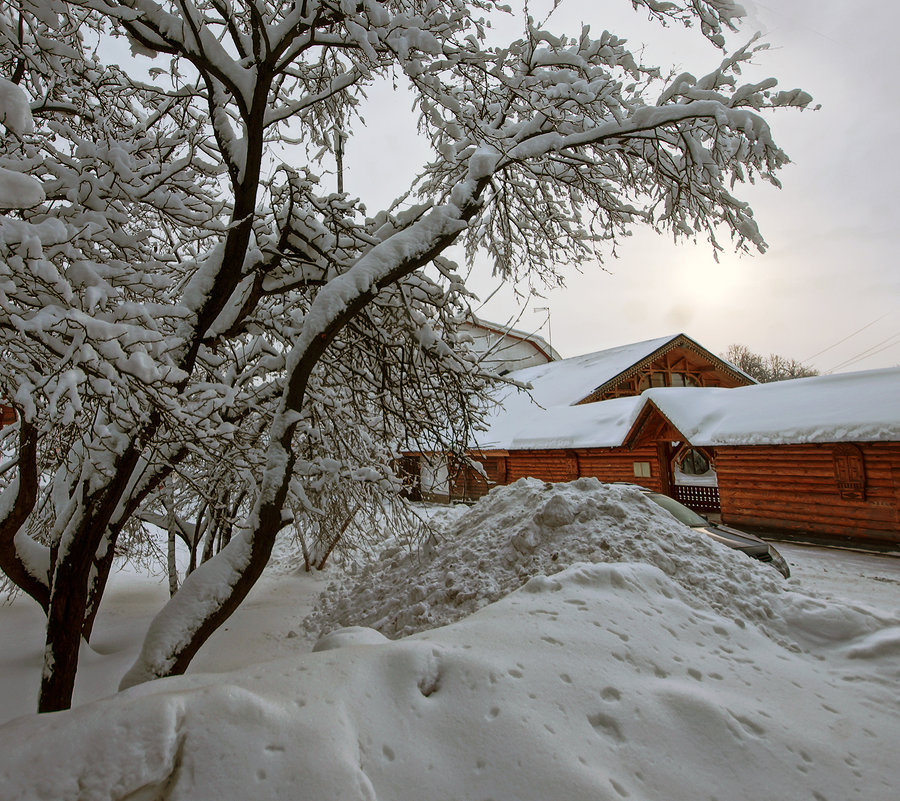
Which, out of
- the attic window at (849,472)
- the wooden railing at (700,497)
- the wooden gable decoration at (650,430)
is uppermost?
the wooden gable decoration at (650,430)

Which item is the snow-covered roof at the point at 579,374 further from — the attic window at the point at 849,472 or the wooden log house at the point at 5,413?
the wooden log house at the point at 5,413

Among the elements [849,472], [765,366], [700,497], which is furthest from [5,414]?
[765,366]

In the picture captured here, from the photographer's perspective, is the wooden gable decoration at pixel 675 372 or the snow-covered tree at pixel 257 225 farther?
the wooden gable decoration at pixel 675 372

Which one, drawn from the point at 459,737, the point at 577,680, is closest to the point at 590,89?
the point at 577,680

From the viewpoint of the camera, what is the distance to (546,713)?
2.33m

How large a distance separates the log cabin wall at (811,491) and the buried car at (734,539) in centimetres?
523

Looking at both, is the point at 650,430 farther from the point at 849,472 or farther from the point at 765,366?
the point at 765,366

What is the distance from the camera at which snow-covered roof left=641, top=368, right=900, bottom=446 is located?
→ 11.0 metres

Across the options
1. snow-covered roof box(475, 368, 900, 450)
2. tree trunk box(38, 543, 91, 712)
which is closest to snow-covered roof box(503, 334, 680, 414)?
snow-covered roof box(475, 368, 900, 450)

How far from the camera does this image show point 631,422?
15.7 m

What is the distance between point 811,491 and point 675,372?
11.1 metres

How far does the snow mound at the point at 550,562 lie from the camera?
459cm

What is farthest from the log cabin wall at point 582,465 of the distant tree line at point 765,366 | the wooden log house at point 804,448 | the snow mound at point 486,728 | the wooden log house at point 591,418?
the distant tree line at point 765,366

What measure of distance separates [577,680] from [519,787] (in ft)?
2.40
